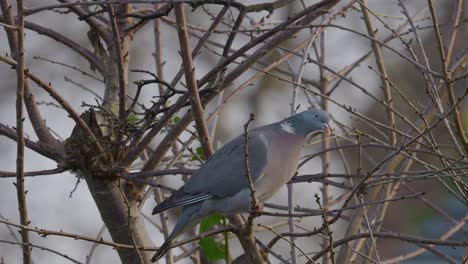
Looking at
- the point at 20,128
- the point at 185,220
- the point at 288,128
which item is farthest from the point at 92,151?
the point at 288,128

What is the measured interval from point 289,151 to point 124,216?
0.70m

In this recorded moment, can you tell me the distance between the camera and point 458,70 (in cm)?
332

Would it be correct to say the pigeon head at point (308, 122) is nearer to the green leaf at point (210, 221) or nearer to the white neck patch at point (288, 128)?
the white neck patch at point (288, 128)

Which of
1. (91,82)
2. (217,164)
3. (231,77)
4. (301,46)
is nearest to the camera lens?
(231,77)

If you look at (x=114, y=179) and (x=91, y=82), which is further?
(x=91, y=82)

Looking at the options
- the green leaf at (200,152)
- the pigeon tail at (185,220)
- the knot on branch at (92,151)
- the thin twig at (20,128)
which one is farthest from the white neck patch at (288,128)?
the thin twig at (20,128)

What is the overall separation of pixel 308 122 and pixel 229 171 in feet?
1.19

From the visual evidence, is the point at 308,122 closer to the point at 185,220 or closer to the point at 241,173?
the point at 241,173

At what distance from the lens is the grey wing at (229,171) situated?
10.8 ft

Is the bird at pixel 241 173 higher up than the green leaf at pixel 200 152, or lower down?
lower down

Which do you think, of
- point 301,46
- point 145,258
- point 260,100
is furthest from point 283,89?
point 145,258

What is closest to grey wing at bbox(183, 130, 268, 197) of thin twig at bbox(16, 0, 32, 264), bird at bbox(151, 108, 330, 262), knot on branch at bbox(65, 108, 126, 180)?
bird at bbox(151, 108, 330, 262)

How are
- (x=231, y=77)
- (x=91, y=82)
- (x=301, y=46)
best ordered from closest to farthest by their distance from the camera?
(x=231, y=77), (x=301, y=46), (x=91, y=82)

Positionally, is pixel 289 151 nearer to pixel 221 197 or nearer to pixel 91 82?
pixel 221 197
